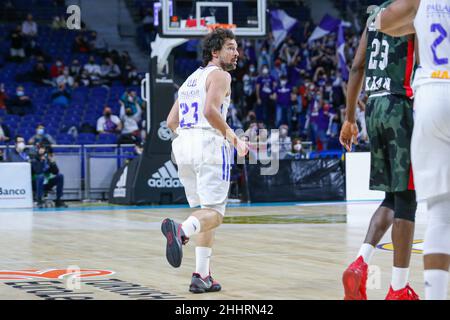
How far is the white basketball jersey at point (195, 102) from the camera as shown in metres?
7.36

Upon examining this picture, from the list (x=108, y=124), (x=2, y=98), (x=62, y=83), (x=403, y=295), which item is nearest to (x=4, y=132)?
(x=2, y=98)

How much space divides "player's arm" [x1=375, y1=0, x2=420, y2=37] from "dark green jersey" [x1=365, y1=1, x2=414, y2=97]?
0.78 m

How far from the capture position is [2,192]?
19797 mm

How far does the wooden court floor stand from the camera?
22.9 feet

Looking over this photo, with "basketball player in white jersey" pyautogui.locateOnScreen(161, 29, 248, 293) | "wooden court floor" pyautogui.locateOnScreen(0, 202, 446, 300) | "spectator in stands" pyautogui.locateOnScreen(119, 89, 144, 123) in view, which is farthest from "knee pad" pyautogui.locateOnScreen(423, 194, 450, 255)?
"spectator in stands" pyautogui.locateOnScreen(119, 89, 144, 123)

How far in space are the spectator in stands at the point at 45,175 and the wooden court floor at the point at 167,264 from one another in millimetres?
3891

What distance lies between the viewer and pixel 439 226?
4.75 m

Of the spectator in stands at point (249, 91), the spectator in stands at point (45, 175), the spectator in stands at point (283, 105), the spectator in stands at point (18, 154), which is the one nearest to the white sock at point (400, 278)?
the spectator in stands at point (45, 175)

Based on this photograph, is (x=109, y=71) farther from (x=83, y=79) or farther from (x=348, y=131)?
(x=348, y=131)

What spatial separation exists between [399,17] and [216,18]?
1546cm

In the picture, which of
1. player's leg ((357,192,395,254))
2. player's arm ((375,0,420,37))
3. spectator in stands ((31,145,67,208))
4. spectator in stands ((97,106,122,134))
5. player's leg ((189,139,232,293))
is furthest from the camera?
spectator in stands ((97,106,122,134))

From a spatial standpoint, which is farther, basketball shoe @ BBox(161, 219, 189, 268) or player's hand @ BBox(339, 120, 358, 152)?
basketball shoe @ BBox(161, 219, 189, 268)

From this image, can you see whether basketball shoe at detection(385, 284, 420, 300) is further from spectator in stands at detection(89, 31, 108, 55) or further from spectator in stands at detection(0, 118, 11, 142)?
spectator in stands at detection(89, 31, 108, 55)

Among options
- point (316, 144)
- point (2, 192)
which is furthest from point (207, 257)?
point (316, 144)
